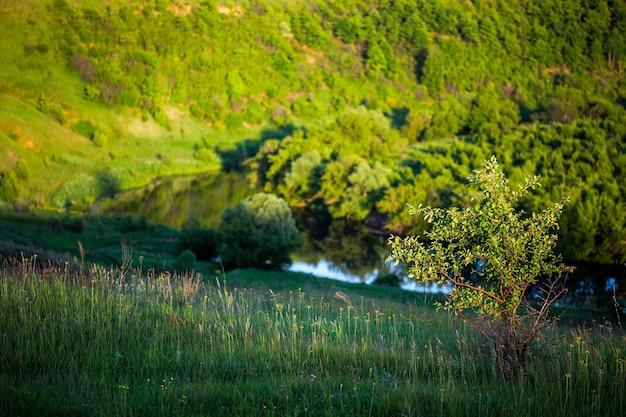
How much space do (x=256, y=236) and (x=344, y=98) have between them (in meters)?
90.6

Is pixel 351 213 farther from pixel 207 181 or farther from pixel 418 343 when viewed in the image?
pixel 418 343

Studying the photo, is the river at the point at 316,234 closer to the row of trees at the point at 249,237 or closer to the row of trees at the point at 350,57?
the row of trees at the point at 249,237

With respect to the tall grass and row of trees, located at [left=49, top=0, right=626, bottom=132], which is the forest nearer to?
row of trees, located at [left=49, top=0, right=626, bottom=132]

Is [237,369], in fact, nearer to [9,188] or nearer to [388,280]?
[388,280]

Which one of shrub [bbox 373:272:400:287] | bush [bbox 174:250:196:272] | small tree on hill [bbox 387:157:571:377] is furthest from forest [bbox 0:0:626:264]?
small tree on hill [bbox 387:157:571:377]

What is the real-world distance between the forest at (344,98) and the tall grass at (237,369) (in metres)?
36.5

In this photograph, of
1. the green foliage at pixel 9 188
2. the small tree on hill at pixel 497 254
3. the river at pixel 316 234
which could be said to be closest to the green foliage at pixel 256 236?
the river at pixel 316 234

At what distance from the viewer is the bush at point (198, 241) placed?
45.4 m

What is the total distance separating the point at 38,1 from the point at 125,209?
64.0 metres

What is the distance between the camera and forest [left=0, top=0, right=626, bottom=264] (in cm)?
6219

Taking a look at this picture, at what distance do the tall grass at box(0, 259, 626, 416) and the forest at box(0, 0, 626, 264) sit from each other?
3645 centimetres

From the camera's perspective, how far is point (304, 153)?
76125mm

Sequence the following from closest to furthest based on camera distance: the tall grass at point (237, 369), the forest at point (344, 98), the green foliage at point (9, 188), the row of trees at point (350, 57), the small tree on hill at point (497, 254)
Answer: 1. the tall grass at point (237, 369)
2. the small tree on hill at point (497, 254)
3. the green foliage at point (9, 188)
4. the forest at point (344, 98)
5. the row of trees at point (350, 57)

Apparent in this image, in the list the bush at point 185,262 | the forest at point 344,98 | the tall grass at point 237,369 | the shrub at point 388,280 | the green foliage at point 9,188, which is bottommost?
the shrub at point 388,280
